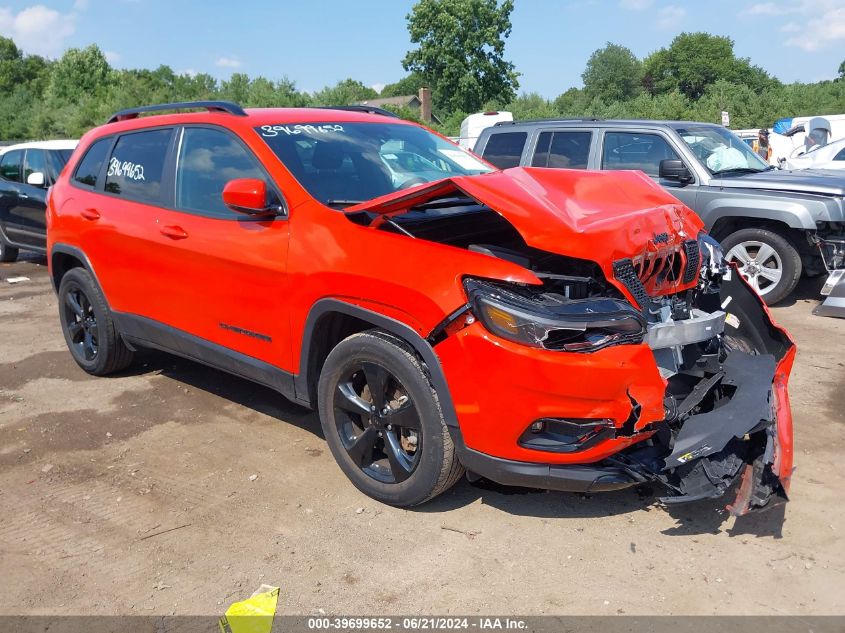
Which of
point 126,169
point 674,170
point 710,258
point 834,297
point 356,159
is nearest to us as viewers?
point 710,258

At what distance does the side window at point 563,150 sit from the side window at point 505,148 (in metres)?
0.23

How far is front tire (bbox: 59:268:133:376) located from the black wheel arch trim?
2.15 meters

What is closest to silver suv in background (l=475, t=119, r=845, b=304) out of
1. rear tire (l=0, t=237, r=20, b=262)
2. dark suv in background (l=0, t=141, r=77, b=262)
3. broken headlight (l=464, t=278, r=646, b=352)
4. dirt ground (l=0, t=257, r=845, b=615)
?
dirt ground (l=0, t=257, r=845, b=615)

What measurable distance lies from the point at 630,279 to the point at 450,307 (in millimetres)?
816

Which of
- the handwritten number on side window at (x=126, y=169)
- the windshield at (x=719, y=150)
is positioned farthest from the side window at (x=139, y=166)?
the windshield at (x=719, y=150)

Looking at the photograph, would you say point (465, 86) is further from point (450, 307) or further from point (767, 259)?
point (450, 307)

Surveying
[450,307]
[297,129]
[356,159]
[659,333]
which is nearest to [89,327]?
[297,129]

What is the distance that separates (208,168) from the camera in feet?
13.9

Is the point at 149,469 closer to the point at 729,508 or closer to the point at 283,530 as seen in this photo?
the point at 283,530

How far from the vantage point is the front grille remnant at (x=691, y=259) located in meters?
3.46

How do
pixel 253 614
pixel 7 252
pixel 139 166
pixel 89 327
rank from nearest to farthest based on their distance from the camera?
pixel 253 614 < pixel 139 166 < pixel 89 327 < pixel 7 252

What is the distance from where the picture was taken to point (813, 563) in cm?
294

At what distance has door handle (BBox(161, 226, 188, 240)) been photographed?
422cm

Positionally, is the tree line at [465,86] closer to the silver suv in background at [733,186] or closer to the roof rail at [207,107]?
the silver suv in background at [733,186]
